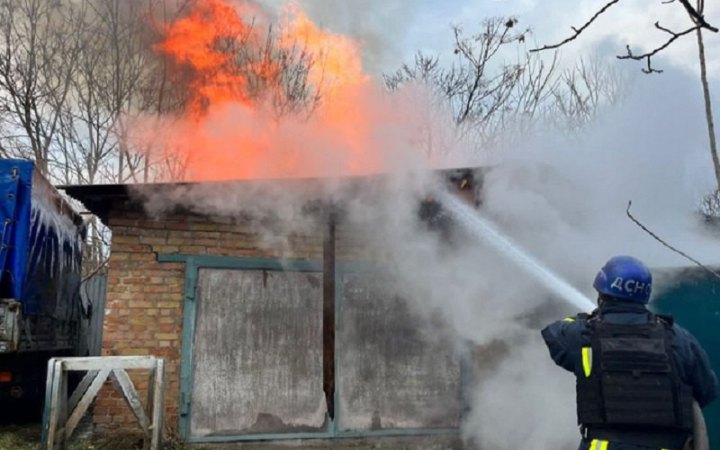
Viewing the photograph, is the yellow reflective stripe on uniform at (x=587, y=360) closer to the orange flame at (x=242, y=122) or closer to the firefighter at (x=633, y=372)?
the firefighter at (x=633, y=372)

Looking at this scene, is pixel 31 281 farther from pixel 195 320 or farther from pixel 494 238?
pixel 494 238

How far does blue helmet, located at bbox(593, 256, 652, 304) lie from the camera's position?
323 cm

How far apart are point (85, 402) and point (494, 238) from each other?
14.9 ft

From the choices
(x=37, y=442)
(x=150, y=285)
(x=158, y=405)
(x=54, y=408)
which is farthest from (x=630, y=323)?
(x=37, y=442)

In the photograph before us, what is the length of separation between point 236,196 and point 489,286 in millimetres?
3116

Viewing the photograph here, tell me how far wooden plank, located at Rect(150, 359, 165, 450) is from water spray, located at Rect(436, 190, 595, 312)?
3478 millimetres

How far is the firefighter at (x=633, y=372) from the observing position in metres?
3.05

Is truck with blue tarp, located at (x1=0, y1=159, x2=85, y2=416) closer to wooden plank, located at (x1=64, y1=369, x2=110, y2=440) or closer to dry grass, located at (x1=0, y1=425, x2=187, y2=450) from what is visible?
dry grass, located at (x1=0, y1=425, x2=187, y2=450)

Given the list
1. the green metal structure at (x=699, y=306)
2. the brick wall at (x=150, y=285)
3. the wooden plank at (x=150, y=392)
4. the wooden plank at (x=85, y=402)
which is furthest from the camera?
the brick wall at (x=150, y=285)

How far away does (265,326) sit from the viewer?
23.7 feet

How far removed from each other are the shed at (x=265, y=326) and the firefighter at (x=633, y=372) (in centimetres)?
364

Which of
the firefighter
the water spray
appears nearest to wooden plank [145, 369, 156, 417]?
the water spray

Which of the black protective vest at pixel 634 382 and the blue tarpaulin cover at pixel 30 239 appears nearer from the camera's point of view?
the black protective vest at pixel 634 382

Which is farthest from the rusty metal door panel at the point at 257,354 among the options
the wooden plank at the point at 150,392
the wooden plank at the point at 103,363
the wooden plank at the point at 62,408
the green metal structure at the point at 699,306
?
the green metal structure at the point at 699,306
